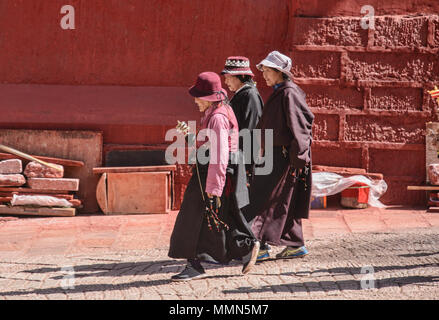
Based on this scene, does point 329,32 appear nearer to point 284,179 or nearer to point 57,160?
point 284,179

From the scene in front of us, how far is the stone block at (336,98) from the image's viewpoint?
362 inches

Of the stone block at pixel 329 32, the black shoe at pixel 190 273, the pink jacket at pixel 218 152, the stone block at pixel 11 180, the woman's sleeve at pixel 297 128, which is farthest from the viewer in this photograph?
the stone block at pixel 329 32

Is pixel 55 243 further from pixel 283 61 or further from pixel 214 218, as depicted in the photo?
pixel 283 61

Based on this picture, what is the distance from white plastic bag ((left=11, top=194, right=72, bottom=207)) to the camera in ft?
28.5

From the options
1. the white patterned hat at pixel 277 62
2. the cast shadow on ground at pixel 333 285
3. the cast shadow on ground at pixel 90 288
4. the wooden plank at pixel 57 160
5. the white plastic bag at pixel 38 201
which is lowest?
the cast shadow on ground at pixel 90 288

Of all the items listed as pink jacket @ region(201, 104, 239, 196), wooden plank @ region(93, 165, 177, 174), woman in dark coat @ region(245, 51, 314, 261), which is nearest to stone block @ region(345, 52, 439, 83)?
wooden plank @ region(93, 165, 177, 174)

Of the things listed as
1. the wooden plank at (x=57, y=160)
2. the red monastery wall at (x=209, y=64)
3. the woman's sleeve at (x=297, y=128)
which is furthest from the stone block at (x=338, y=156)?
the wooden plank at (x=57, y=160)

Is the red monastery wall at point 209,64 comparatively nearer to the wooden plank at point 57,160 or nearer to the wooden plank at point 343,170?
the wooden plank at point 343,170

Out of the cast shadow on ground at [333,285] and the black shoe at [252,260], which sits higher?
the black shoe at [252,260]

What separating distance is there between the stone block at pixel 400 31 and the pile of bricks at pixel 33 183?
4136mm

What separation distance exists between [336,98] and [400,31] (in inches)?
44.7

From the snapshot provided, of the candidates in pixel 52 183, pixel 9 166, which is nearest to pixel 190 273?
pixel 52 183

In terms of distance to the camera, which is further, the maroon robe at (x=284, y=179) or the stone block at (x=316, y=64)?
the stone block at (x=316, y=64)

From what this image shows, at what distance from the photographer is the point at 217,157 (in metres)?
5.75
